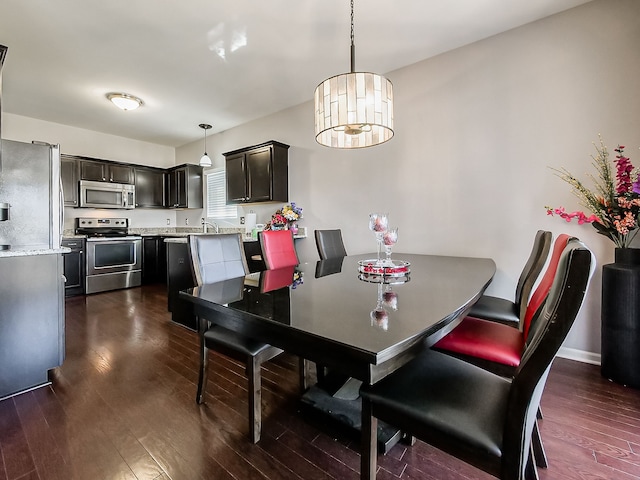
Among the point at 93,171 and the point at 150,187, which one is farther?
the point at 150,187

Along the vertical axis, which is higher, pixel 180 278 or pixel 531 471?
pixel 180 278

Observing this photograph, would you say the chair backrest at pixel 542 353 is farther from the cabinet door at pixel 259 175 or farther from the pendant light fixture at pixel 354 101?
the cabinet door at pixel 259 175

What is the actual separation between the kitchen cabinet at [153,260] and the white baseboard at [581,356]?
19.0 ft

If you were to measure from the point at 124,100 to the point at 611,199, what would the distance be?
503 cm

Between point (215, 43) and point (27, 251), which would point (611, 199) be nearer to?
point (215, 43)

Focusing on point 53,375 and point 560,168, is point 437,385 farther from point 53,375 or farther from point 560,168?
point 53,375

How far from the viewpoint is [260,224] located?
4711 millimetres

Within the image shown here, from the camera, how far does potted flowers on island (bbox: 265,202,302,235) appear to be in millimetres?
3980

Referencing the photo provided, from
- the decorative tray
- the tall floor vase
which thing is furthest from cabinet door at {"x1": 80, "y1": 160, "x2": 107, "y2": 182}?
the tall floor vase

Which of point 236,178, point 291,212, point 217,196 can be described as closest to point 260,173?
point 236,178

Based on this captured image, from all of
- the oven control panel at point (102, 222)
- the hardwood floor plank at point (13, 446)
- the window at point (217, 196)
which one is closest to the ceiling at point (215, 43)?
the window at point (217, 196)

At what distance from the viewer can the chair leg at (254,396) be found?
4.52ft

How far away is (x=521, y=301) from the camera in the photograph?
66.9 inches

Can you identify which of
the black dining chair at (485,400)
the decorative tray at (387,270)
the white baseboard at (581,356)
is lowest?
the white baseboard at (581,356)
